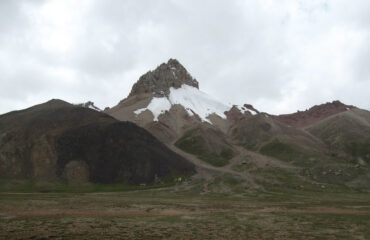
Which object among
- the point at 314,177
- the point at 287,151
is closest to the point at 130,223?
the point at 314,177

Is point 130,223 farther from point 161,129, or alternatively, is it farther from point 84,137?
point 161,129

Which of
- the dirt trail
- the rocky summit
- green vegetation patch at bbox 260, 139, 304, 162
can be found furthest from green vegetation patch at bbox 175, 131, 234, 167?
green vegetation patch at bbox 260, 139, 304, 162

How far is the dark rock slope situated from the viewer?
10150 centimetres

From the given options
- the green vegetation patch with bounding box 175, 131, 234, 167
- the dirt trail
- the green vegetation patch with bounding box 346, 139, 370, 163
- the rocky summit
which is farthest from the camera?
the green vegetation patch with bounding box 175, 131, 234, 167

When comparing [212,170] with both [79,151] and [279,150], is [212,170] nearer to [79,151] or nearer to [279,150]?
[279,150]

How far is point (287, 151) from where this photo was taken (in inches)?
6284

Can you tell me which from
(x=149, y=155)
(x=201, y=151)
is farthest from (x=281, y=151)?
(x=149, y=155)

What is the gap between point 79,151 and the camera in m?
111

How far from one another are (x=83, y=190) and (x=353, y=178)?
9694 cm

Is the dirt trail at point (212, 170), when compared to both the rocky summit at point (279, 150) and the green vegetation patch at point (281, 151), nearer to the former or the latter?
the rocky summit at point (279, 150)

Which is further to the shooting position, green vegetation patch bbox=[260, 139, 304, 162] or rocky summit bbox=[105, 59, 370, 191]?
green vegetation patch bbox=[260, 139, 304, 162]

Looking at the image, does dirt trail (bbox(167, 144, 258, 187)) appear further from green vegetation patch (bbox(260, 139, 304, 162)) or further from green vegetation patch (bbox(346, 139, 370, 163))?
green vegetation patch (bbox(346, 139, 370, 163))

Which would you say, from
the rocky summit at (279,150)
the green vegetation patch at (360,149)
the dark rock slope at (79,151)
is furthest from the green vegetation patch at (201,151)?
the green vegetation patch at (360,149)

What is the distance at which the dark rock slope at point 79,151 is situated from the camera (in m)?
102
